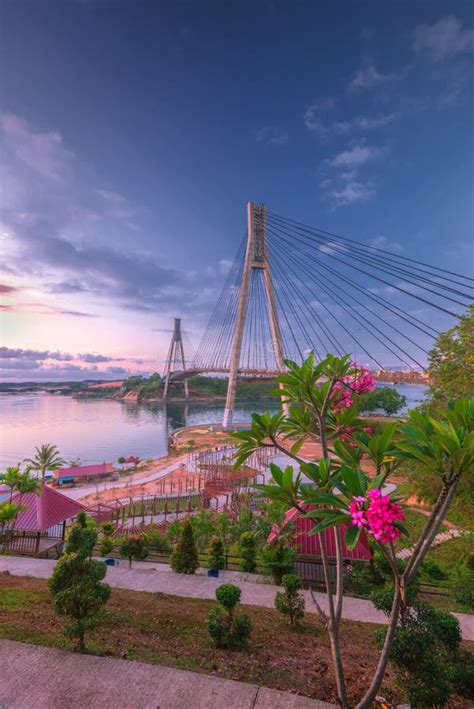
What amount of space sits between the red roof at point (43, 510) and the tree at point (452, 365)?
15936mm

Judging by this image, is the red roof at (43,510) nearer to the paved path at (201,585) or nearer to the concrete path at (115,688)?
the paved path at (201,585)

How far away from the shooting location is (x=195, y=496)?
21750 millimetres

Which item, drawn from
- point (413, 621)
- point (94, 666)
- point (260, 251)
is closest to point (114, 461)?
point (260, 251)

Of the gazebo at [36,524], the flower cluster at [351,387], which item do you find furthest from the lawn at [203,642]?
the gazebo at [36,524]

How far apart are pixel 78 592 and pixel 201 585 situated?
4.40 metres

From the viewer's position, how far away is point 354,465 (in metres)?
3.34

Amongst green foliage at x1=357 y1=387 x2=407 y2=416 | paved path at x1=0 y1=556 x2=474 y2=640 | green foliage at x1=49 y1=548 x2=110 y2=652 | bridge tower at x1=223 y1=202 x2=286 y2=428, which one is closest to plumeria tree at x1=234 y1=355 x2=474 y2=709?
green foliage at x1=49 y1=548 x2=110 y2=652

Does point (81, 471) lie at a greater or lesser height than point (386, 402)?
lesser

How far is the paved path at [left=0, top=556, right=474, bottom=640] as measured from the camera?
6866mm

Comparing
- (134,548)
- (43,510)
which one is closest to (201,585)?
(134,548)

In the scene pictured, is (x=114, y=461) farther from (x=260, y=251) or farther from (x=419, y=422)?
(x=419, y=422)

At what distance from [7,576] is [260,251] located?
31.4 m

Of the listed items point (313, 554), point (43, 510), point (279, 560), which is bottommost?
point (43, 510)

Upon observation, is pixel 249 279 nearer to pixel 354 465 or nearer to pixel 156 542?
pixel 156 542
